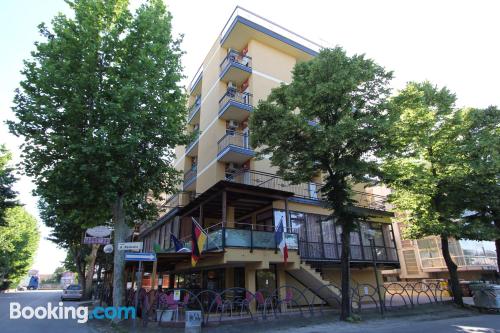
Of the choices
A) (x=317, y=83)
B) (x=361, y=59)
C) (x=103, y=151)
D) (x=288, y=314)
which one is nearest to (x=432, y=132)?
(x=361, y=59)

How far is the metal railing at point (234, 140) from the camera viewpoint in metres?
20.6

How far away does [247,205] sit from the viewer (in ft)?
61.7

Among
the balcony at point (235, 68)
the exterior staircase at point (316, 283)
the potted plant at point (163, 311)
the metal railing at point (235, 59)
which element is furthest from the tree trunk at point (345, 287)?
the metal railing at point (235, 59)

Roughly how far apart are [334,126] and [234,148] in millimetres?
7554

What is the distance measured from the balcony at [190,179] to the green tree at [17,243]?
25.8 metres

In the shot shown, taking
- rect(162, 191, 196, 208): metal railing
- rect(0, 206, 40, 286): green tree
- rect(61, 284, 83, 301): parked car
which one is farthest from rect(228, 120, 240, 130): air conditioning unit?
rect(0, 206, 40, 286): green tree

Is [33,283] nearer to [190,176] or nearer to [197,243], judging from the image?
[190,176]

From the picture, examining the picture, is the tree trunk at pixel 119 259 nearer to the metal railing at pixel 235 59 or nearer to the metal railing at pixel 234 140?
the metal railing at pixel 234 140

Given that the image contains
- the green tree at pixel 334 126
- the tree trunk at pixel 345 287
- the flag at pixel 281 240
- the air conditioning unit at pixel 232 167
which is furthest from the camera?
the air conditioning unit at pixel 232 167

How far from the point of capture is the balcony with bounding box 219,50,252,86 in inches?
865

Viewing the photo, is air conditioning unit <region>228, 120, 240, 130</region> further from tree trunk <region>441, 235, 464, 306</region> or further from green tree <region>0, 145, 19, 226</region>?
green tree <region>0, 145, 19, 226</region>

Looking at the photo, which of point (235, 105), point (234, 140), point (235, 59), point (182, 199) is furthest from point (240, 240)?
point (235, 59)

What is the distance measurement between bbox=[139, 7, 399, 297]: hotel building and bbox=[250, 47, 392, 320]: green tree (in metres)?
2.08

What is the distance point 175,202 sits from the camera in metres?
25.2
